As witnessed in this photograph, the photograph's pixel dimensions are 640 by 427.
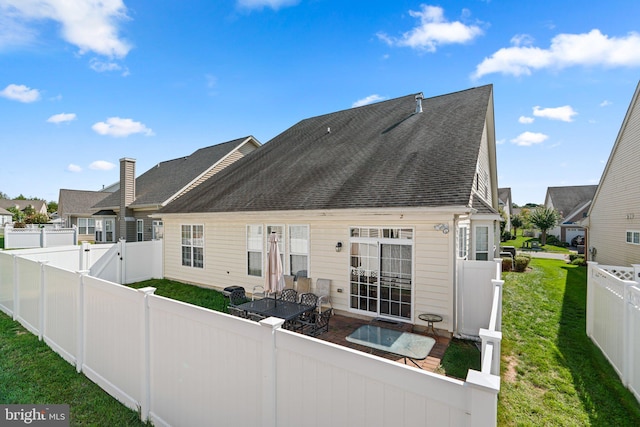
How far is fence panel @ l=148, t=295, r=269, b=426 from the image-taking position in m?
2.96

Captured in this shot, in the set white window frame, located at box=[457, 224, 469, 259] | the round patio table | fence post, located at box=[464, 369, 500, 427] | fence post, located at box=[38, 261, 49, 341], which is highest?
white window frame, located at box=[457, 224, 469, 259]

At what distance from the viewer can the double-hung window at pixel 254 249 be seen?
10.4 meters

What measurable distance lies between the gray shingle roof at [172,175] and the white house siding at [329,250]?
5.66 metres

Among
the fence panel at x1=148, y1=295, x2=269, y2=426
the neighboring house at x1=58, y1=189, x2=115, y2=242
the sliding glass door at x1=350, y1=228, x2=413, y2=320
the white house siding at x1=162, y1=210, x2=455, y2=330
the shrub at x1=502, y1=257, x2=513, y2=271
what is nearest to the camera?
the fence panel at x1=148, y1=295, x2=269, y2=426

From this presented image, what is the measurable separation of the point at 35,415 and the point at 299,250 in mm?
6491

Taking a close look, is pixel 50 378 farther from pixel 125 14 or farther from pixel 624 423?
pixel 125 14

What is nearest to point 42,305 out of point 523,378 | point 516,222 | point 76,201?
point 523,378

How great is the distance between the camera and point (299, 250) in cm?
947

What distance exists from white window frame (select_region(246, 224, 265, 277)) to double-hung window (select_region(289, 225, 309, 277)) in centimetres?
121

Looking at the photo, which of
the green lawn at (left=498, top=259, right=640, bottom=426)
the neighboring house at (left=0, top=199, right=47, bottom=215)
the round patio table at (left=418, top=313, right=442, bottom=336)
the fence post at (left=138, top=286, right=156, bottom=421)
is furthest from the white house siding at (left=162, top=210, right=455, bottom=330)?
the neighboring house at (left=0, top=199, right=47, bottom=215)

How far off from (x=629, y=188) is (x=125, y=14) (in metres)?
20.3

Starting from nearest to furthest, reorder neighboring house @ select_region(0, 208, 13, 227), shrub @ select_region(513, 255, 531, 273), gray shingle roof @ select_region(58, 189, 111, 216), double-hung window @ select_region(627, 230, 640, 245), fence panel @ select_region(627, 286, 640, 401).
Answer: fence panel @ select_region(627, 286, 640, 401) < double-hung window @ select_region(627, 230, 640, 245) < shrub @ select_region(513, 255, 531, 273) < gray shingle roof @ select_region(58, 189, 111, 216) < neighboring house @ select_region(0, 208, 13, 227)

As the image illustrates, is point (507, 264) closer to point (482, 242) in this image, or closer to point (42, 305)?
point (482, 242)

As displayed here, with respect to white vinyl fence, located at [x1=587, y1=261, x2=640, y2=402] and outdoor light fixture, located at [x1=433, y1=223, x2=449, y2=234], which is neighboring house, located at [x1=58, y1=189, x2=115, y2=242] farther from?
white vinyl fence, located at [x1=587, y1=261, x2=640, y2=402]
